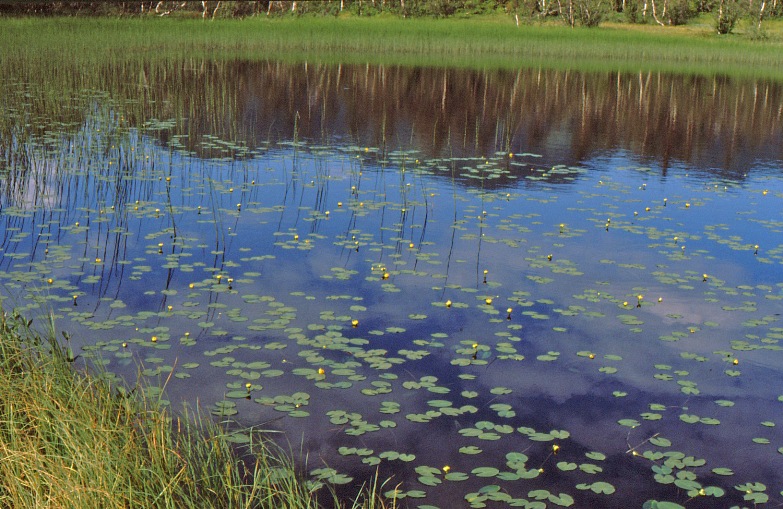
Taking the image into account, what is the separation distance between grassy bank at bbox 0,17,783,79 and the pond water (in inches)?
736

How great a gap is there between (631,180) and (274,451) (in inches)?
402

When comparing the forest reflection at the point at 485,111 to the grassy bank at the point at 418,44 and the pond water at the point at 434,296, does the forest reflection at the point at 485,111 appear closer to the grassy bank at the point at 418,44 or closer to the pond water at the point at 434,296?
the pond water at the point at 434,296

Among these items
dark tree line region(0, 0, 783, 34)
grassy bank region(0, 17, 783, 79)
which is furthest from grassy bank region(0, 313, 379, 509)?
dark tree line region(0, 0, 783, 34)

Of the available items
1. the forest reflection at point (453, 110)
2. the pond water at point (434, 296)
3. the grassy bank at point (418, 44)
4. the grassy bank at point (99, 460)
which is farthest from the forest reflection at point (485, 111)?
the grassy bank at point (99, 460)

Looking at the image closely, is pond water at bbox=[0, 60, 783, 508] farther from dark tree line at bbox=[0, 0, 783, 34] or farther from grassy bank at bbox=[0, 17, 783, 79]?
dark tree line at bbox=[0, 0, 783, 34]

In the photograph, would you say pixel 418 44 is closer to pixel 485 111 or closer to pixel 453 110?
pixel 453 110

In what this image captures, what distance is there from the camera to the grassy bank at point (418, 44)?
34.7 metres

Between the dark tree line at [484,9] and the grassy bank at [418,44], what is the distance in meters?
10.6

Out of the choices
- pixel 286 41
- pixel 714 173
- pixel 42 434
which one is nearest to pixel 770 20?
pixel 286 41

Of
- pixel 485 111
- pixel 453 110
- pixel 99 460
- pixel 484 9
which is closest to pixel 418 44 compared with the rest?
pixel 453 110

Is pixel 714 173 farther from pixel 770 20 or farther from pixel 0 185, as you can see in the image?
pixel 770 20

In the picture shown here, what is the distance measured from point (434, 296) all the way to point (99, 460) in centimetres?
422

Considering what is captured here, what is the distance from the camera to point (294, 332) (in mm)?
6906

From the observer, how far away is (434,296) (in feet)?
26.0
